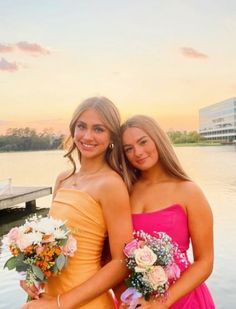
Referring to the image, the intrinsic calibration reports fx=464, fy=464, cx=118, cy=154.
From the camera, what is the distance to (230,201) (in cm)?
1504

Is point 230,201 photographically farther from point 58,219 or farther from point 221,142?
point 221,142

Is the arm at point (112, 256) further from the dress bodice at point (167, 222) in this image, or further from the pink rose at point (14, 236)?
the pink rose at point (14, 236)

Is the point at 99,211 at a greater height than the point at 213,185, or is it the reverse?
the point at 99,211

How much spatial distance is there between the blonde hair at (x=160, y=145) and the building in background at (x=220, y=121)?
96396 mm

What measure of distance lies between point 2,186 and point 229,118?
292 ft

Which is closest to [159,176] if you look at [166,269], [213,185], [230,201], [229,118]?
[166,269]

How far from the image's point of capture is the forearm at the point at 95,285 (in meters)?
2.34

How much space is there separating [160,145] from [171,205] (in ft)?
1.16

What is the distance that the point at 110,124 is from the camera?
2551 millimetres

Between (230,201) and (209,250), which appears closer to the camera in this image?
(209,250)

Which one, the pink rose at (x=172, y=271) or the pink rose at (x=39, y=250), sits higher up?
the pink rose at (x=39, y=250)

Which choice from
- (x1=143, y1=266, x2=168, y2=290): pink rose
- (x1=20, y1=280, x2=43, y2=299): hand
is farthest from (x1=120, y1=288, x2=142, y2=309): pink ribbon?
(x1=20, y1=280, x2=43, y2=299): hand

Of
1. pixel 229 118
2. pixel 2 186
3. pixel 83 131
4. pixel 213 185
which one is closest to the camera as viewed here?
pixel 83 131

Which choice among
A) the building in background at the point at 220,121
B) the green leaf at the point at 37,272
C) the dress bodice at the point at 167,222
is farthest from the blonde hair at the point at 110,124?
the building in background at the point at 220,121
